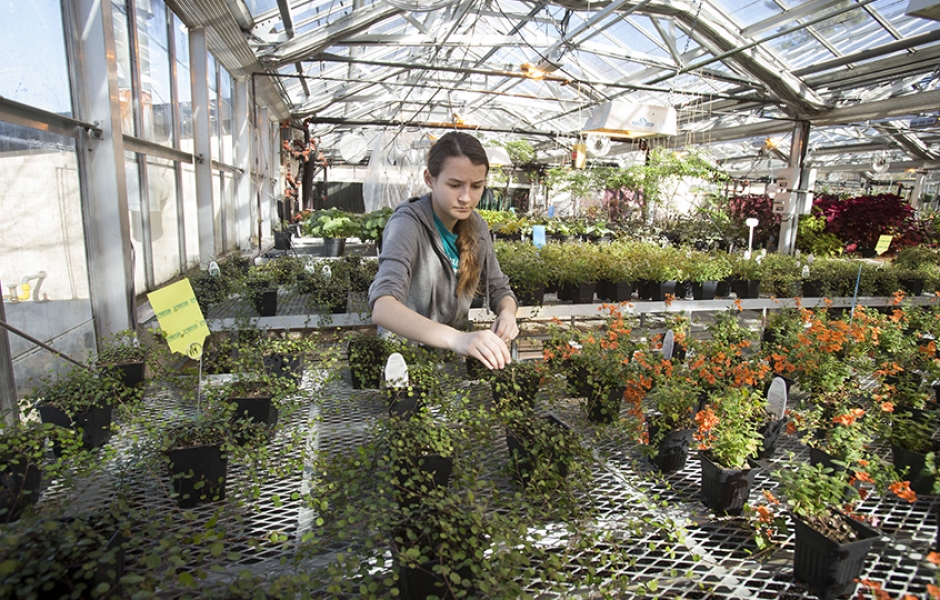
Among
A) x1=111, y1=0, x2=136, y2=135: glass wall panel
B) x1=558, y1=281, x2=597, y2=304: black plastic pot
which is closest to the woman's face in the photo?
x1=558, y1=281, x2=597, y2=304: black plastic pot

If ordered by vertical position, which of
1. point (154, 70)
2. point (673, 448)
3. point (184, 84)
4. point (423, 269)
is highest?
point (184, 84)

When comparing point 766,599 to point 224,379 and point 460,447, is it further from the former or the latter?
point 224,379

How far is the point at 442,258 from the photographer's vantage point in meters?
1.79

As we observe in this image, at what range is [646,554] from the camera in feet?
3.79

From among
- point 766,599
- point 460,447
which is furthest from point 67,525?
point 766,599

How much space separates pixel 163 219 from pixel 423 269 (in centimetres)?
364

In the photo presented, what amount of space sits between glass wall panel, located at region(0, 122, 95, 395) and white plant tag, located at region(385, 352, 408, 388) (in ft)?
4.49

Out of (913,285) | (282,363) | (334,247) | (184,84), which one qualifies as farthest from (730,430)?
(184,84)

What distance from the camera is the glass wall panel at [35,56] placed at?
2.14 meters

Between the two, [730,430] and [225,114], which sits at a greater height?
[225,114]

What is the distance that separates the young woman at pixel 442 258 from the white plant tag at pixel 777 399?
96cm

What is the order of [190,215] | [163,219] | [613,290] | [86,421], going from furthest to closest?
[190,215] → [163,219] → [613,290] → [86,421]

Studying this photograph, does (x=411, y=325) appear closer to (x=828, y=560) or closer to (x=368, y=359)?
(x=368, y=359)

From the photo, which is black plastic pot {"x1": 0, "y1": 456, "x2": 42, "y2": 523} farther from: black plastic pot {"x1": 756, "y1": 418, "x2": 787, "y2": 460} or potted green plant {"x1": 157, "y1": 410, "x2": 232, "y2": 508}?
black plastic pot {"x1": 756, "y1": 418, "x2": 787, "y2": 460}
